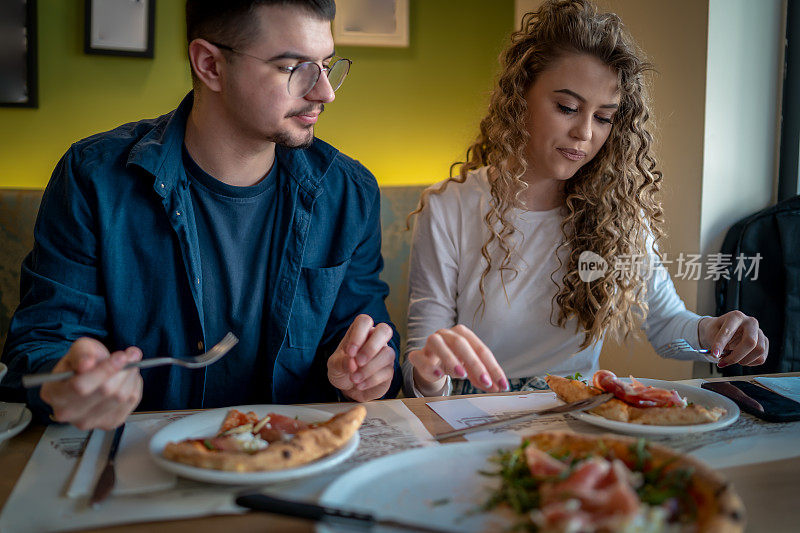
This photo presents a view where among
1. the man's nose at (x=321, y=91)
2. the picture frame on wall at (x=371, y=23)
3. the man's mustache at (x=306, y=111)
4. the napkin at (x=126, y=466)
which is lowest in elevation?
the napkin at (x=126, y=466)

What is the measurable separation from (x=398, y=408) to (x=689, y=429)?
0.48 metres

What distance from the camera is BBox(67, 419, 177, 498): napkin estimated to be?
86cm

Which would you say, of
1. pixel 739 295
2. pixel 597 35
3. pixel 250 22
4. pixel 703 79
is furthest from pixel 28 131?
pixel 739 295

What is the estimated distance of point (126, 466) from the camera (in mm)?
921

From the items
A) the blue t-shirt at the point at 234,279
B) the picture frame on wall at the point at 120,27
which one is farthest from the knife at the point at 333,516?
the picture frame on wall at the point at 120,27

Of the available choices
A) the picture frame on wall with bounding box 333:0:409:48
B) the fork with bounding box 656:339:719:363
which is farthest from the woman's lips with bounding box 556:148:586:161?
the picture frame on wall with bounding box 333:0:409:48

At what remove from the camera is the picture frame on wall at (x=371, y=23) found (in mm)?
3098

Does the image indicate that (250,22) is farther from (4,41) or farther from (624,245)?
(4,41)

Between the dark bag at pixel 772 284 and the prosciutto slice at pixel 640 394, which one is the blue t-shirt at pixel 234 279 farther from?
the dark bag at pixel 772 284

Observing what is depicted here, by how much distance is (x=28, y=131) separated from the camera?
2.82 metres

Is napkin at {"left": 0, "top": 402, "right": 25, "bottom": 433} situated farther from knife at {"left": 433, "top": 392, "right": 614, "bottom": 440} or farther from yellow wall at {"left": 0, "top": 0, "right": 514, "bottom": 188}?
yellow wall at {"left": 0, "top": 0, "right": 514, "bottom": 188}

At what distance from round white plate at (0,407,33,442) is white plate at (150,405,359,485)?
0.79ft

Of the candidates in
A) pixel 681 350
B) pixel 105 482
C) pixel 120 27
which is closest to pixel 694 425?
pixel 681 350

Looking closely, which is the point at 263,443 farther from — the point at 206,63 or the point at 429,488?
the point at 206,63
